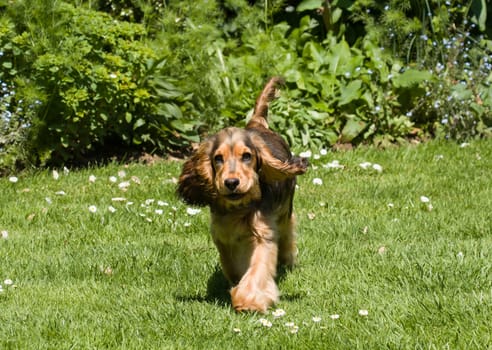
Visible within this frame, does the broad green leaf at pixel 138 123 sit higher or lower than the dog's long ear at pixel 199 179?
lower

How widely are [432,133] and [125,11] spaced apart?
3.77 metres

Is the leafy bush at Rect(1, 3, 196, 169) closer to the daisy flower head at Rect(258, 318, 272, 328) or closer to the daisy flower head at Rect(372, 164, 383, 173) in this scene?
the daisy flower head at Rect(372, 164, 383, 173)

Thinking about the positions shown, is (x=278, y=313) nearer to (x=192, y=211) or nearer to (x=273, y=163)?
(x=273, y=163)

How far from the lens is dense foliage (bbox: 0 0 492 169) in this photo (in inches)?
344

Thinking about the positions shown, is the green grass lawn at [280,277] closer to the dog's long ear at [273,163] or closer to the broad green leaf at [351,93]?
the dog's long ear at [273,163]

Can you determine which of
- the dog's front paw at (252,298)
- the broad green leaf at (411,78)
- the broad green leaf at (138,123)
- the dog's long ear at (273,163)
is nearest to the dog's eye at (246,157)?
the dog's long ear at (273,163)

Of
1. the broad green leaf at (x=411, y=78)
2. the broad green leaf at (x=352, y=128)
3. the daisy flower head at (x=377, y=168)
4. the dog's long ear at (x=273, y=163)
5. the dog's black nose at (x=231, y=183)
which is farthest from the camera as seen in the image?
the broad green leaf at (x=411, y=78)

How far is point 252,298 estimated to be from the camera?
195 inches

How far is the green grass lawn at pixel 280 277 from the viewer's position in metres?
4.57

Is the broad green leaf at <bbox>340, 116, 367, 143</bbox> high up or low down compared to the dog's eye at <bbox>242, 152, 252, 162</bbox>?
down

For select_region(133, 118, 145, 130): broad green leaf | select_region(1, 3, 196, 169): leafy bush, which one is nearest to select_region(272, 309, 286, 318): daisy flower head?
select_region(1, 3, 196, 169): leafy bush

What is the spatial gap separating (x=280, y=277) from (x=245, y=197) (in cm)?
87

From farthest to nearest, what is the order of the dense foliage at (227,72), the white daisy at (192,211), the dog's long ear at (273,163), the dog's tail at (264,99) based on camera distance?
1. the dense foliage at (227,72)
2. the white daisy at (192,211)
3. the dog's tail at (264,99)
4. the dog's long ear at (273,163)

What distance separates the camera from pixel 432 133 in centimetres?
1025
